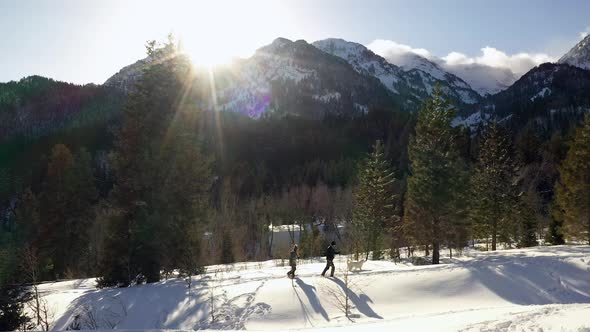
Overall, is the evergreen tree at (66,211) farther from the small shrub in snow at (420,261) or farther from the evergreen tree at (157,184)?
the small shrub in snow at (420,261)

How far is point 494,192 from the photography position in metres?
33.8

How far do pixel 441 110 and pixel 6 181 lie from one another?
9213 centimetres

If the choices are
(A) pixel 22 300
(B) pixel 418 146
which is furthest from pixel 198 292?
(B) pixel 418 146

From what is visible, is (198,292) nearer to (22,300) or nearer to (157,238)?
(157,238)

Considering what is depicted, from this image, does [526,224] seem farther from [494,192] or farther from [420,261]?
[420,261]

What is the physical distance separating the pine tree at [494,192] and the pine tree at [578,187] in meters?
6.83

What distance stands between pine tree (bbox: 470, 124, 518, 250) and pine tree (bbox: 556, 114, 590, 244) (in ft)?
22.4

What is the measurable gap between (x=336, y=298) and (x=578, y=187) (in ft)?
66.1

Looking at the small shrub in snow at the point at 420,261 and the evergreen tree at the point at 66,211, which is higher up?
the evergreen tree at the point at 66,211

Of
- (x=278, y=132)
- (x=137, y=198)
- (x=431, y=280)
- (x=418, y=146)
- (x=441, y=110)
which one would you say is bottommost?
(x=431, y=280)

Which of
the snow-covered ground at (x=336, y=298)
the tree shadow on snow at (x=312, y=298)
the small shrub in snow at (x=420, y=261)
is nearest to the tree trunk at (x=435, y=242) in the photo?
the small shrub in snow at (x=420, y=261)

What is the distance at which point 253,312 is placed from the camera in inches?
581

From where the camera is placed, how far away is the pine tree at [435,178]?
2555 cm

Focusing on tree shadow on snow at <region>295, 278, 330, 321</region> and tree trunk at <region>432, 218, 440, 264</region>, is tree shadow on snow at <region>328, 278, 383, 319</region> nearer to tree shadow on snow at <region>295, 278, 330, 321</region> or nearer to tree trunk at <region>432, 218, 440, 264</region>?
tree shadow on snow at <region>295, 278, 330, 321</region>
